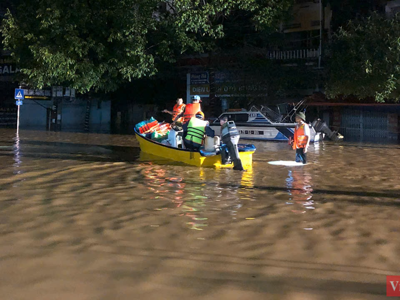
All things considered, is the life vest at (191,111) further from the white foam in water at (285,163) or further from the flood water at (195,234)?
the flood water at (195,234)

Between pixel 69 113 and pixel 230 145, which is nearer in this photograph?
pixel 230 145

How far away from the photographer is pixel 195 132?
13.4 metres

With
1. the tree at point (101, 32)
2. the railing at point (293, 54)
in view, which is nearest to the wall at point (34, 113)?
the tree at point (101, 32)

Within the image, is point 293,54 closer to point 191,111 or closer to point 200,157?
point 191,111

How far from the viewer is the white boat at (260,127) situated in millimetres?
23672

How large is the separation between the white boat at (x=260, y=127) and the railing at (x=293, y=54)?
5557 mm

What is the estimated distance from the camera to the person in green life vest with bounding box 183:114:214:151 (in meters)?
13.2

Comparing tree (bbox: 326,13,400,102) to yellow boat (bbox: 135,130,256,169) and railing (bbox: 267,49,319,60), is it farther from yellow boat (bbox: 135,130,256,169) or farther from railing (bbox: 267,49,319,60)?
yellow boat (bbox: 135,130,256,169)

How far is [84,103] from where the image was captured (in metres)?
40.0

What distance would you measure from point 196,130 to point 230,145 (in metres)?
1.49

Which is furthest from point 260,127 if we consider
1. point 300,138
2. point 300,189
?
point 300,189

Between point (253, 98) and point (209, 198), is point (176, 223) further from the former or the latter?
point (253, 98)

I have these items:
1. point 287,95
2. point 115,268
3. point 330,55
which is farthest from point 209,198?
point 287,95

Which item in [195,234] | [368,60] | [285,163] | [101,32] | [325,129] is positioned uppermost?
[101,32]
